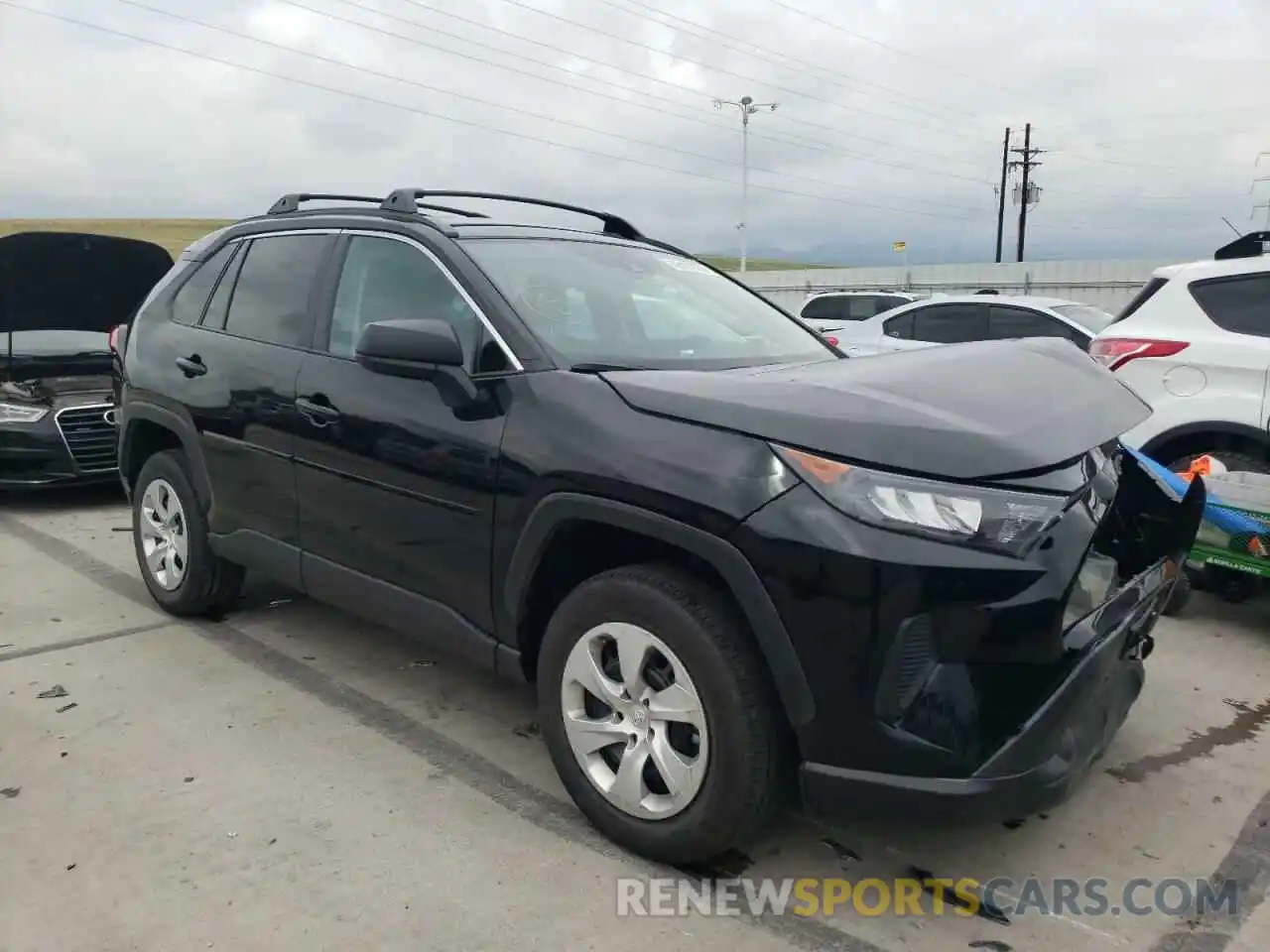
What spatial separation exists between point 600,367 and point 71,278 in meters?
6.72

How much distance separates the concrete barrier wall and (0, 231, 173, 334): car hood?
18.5 metres

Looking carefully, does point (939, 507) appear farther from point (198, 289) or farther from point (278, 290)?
point (198, 289)

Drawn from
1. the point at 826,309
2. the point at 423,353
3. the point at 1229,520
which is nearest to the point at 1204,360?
the point at 1229,520

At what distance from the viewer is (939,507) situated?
2.20 metres

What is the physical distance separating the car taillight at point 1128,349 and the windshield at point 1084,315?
502 cm

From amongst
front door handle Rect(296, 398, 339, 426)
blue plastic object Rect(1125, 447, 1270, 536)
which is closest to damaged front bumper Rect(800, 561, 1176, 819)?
front door handle Rect(296, 398, 339, 426)

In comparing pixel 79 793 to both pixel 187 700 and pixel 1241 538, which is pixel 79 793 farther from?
pixel 1241 538

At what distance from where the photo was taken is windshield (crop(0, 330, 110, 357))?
23.8 feet

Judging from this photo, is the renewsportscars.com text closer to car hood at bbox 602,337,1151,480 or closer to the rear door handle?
car hood at bbox 602,337,1151,480

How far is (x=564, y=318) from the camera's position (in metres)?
3.15

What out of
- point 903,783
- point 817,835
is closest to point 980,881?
point 817,835

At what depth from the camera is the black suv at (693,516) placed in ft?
7.20

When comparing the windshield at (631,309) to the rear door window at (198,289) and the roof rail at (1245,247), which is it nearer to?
the rear door window at (198,289)

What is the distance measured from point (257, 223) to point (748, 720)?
3.15 meters
